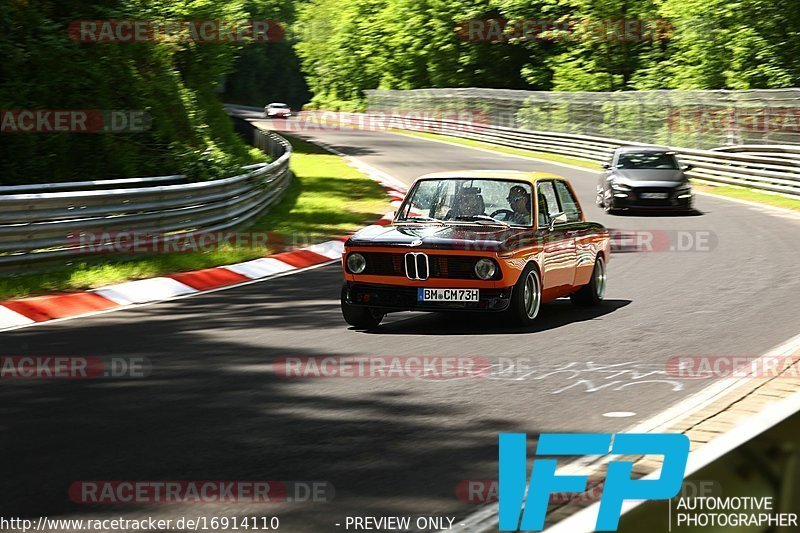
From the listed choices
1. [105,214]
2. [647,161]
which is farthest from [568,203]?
[647,161]

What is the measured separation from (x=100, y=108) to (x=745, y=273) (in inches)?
400

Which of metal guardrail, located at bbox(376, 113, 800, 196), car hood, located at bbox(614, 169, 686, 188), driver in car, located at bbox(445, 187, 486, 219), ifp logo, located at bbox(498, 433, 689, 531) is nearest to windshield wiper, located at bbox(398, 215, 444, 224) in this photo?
driver in car, located at bbox(445, 187, 486, 219)

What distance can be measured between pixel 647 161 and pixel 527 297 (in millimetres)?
16800

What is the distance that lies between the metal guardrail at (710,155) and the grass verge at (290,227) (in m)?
10.4

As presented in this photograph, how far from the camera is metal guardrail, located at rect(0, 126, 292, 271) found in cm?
1370

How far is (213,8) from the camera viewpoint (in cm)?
3525

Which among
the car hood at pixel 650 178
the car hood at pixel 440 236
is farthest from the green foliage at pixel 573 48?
the car hood at pixel 440 236

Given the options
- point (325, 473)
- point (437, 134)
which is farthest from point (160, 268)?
point (437, 134)

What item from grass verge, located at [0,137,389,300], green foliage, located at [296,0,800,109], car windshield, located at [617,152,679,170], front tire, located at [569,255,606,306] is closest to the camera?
front tire, located at [569,255,606,306]

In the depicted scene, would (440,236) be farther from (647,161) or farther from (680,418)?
(647,161)

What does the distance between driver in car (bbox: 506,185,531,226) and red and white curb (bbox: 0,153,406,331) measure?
4290 millimetres

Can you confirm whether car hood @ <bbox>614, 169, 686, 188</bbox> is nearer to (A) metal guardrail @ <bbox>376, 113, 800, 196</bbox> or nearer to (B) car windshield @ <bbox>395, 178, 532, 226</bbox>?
(A) metal guardrail @ <bbox>376, 113, 800, 196</bbox>

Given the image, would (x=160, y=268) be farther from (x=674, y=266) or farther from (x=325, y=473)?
(x=325, y=473)

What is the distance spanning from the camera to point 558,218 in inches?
470
